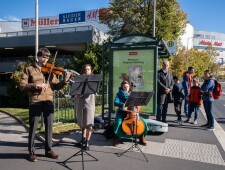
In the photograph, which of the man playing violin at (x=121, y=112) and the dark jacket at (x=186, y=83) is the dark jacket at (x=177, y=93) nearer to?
the dark jacket at (x=186, y=83)

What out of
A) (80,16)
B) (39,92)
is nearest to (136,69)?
(39,92)

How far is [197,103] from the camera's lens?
9188mm

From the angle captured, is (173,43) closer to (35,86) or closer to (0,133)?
(0,133)

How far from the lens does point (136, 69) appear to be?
7547 mm

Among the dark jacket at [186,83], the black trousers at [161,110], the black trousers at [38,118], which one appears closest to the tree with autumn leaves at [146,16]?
the dark jacket at [186,83]

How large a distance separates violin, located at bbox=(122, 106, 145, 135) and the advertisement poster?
70.6 inches

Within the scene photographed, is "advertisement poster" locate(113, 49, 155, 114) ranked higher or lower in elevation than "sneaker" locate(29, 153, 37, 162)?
higher

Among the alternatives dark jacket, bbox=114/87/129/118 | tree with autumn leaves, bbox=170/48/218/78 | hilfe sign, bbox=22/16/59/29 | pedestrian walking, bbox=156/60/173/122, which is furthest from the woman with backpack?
hilfe sign, bbox=22/16/59/29

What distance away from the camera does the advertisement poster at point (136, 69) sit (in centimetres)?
739

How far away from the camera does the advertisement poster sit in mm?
7387

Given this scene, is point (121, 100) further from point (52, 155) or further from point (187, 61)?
point (187, 61)

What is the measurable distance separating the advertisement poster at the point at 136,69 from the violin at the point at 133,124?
5.89 ft

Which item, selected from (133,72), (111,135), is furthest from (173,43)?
(111,135)

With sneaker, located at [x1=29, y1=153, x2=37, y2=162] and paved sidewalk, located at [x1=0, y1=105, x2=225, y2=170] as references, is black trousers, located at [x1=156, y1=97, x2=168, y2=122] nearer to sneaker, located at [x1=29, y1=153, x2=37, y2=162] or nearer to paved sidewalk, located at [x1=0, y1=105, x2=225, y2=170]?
paved sidewalk, located at [x1=0, y1=105, x2=225, y2=170]
